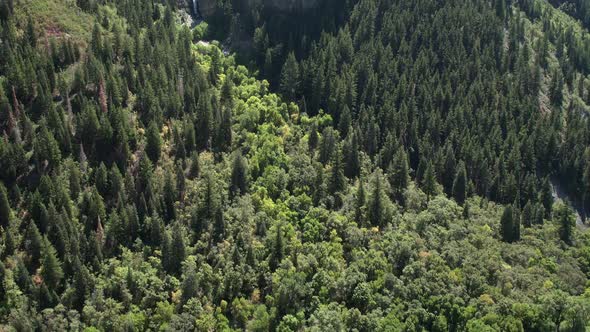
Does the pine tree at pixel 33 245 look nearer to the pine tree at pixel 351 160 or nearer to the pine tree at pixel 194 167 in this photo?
the pine tree at pixel 194 167

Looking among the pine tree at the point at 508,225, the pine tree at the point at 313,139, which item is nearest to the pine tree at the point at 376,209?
the pine tree at the point at 313,139

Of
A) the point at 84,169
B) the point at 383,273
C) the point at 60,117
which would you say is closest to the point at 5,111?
the point at 60,117

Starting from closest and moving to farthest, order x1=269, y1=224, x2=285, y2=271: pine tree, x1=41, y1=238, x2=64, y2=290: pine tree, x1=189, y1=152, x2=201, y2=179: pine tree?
x1=41, y1=238, x2=64, y2=290: pine tree, x1=269, y1=224, x2=285, y2=271: pine tree, x1=189, y1=152, x2=201, y2=179: pine tree

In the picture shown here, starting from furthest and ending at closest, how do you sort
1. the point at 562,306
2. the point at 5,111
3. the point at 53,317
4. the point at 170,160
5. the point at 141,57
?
the point at 141,57 < the point at 170,160 < the point at 5,111 < the point at 562,306 < the point at 53,317

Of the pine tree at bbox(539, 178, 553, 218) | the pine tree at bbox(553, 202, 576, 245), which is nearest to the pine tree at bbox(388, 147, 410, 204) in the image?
the pine tree at bbox(539, 178, 553, 218)

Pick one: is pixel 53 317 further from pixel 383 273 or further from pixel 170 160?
pixel 383 273

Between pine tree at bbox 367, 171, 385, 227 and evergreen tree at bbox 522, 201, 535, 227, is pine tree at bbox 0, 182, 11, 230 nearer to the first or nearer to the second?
pine tree at bbox 367, 171, 385, 227

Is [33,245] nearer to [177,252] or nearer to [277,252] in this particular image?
[177,252]
